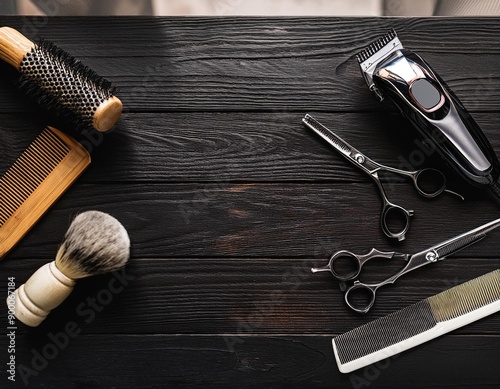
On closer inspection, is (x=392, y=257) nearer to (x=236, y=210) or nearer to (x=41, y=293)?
(x=236, y=210)

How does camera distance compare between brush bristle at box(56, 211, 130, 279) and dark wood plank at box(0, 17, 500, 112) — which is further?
dark wood plank at box(0, 17, 500, 112)

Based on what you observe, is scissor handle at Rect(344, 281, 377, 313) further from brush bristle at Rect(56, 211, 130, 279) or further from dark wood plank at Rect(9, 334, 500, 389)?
brush bristle at Rect(56, 211, 130, 279)

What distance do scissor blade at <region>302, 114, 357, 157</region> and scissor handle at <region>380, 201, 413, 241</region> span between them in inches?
4.4

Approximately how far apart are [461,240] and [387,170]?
0.17m

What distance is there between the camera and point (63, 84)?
1038mm

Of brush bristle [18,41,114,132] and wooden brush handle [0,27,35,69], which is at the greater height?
wooden brush handle [0,27,35,69]

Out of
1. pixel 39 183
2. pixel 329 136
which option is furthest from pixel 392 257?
pixel 39 183

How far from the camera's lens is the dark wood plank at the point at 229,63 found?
44.1 inches

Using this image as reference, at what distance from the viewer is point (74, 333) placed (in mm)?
1118

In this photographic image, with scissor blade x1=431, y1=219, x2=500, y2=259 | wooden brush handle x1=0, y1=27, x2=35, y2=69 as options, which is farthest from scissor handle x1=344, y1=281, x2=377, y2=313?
wooden brush handle x1=0, y1=27, x2=35, y2=69

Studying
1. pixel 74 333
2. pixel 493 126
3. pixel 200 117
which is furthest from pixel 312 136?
pixel 74 333

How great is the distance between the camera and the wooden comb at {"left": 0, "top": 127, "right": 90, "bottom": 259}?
110 centimetres

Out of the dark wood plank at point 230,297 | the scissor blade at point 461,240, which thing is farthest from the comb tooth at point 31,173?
the scissor blade at point 461,240

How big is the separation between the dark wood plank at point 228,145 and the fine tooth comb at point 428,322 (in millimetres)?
238
